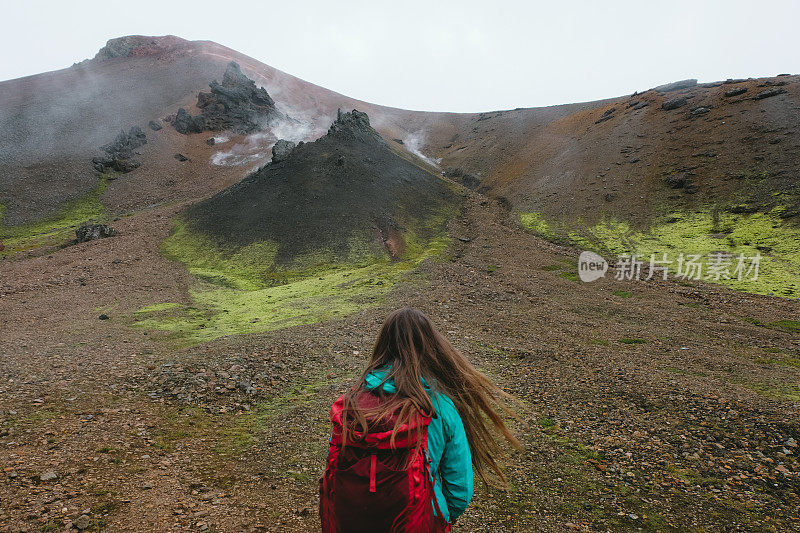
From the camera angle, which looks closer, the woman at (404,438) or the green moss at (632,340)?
the woman at (404,438)

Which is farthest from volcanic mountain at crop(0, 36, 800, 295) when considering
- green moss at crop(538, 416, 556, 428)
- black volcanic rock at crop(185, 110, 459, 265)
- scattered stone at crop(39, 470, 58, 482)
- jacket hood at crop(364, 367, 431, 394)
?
scattered stone at crop(39, 470, 58, 482)

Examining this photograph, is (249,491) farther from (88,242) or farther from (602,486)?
(88,242)

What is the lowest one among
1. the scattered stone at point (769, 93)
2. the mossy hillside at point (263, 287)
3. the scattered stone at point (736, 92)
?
the mossy hillside at point (263, 287)

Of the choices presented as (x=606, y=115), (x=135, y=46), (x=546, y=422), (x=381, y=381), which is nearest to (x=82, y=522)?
(x=381, y=381)

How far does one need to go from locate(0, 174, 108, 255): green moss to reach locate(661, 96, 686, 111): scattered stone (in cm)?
5847

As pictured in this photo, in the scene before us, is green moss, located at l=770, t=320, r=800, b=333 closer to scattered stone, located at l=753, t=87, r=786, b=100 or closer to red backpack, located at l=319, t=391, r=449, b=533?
red backpack, located at l=319, t=391, r=449, b=533

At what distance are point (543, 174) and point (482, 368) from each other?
38040 millimetres

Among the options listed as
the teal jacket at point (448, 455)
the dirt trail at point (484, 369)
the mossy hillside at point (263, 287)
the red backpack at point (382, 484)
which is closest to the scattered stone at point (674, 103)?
the mossy hillside at point (263, 287)

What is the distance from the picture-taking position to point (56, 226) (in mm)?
41219

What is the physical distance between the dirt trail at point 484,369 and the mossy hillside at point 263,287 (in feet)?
5.08

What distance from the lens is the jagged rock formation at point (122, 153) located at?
172ft

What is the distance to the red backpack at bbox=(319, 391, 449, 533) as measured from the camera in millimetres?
3105

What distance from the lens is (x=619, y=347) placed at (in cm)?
1501

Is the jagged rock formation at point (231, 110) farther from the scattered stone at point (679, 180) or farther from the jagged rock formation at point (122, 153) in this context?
the scattered stone at point (679, 180)
